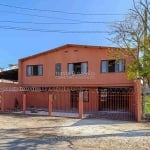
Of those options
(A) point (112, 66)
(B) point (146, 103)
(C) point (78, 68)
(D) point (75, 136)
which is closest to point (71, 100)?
(C) point (78, 68)

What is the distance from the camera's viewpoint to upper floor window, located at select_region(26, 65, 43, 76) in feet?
114

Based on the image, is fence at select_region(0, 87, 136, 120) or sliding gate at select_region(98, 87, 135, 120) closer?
sliding gate at select_region(98, 87, 135, 120)

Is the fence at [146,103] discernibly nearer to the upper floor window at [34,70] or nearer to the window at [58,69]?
the window at [58,69]

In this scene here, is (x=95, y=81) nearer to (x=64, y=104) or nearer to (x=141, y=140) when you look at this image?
(x=64, y=104)

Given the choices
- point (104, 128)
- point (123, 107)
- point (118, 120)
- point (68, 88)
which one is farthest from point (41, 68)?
point (104, 128)

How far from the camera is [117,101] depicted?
2973 centimetres

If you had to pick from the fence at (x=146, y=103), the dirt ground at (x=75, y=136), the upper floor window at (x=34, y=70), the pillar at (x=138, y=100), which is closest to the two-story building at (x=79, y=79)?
the upper floor window at (x=34, y=70)

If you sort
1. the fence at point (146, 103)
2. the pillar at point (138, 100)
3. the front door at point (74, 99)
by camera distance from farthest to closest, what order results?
the front door at point (74, 99) < the fence at point (146, 103) < the pillar at point (138, 100)

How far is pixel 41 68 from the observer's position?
34719 mm

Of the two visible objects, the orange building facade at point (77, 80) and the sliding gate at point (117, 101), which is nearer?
the sliding gate at point (117, 101)

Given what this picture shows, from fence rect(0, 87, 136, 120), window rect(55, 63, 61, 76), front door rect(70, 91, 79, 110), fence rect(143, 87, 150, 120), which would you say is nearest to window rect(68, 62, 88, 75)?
window rect(55, 63, 61, 76)

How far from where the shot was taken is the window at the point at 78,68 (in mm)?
31870

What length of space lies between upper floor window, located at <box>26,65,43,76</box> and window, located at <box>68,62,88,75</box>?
3.44 metres

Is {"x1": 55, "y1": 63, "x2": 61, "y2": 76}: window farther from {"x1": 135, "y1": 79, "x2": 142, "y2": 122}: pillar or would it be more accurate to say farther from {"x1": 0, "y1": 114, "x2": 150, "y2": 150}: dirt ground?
{"x1": 0, "y1": 114, "x2": 150, "y2": 150}: dirt ground
